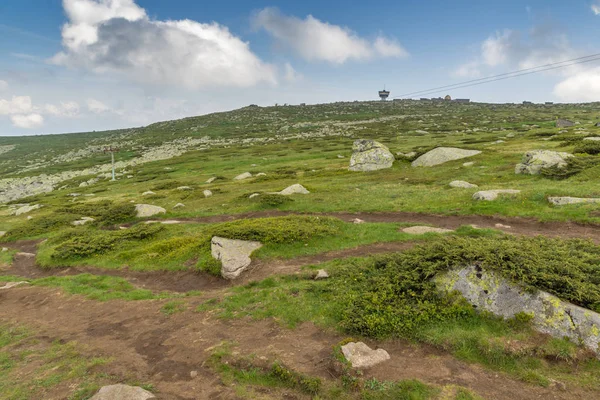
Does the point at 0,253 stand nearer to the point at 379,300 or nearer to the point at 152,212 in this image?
Answer: the point at 152,212

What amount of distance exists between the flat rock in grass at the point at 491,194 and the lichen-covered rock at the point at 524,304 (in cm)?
1800

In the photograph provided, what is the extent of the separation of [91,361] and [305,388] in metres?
8.44

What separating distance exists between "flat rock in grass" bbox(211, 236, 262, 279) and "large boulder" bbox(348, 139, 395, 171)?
3645 centimetres

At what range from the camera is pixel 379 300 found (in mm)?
13117

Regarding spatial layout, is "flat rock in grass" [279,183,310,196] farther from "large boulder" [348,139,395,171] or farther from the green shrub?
the green shrub

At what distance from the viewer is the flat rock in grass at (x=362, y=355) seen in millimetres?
10375

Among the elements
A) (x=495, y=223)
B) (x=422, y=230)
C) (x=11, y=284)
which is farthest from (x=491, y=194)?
(x=11, y=284)

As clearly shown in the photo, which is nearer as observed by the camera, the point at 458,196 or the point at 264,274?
the point at 264,274

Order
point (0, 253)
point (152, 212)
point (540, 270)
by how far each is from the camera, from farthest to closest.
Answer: point (152, 212)
point (0, 253)
point (540, 270)

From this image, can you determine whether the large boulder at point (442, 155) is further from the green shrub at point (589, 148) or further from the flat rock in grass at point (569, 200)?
the flat rock in grass at point (569, 200)

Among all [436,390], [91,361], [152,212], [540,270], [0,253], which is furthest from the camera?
[152,212]

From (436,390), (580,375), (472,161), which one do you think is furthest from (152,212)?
(472,161)

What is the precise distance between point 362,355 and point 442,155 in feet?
154

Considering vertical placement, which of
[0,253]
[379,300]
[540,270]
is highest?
[540,270]
